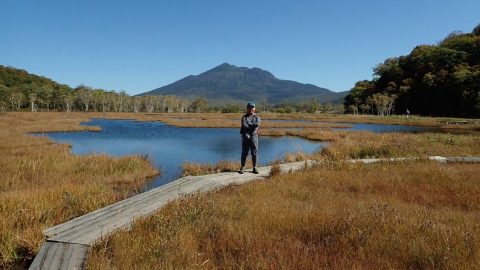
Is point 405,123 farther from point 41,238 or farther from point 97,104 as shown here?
point 97,104

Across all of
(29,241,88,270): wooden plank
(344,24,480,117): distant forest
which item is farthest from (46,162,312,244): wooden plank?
(344,24,480,117): distant forest

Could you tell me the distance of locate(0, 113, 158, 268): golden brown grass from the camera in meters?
6.51

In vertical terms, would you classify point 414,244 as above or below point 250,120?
below

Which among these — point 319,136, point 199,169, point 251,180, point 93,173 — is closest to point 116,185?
point 93,173

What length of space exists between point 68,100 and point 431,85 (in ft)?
379

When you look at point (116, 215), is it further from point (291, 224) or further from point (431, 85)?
point (431, 85)

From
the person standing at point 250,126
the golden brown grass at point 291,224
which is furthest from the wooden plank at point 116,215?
the person standing at point 250,126

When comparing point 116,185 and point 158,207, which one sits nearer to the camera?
point 158,207

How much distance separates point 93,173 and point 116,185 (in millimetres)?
2581

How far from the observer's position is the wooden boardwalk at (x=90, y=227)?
5523mm

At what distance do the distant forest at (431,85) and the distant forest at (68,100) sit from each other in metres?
36.2

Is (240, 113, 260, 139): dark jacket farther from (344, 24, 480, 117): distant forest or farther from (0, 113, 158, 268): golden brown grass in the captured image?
(344, 24, 480, 117): distant forest

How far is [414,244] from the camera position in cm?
551

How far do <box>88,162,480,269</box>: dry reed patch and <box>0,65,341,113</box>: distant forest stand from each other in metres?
122
